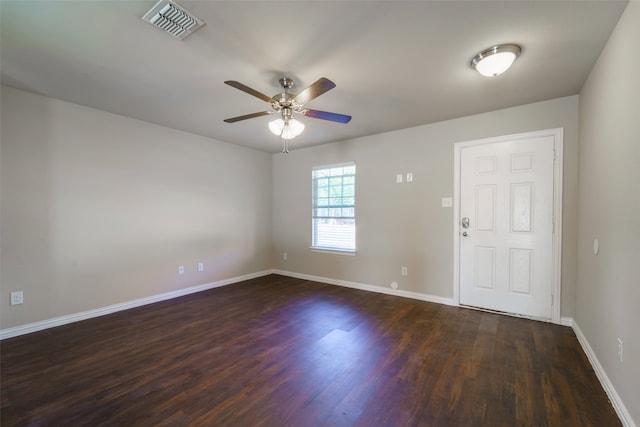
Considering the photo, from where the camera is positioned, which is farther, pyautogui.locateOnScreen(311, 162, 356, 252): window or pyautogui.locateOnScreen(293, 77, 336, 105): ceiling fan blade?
pyautogui.locateOnScreen(311, 162, 356, 252): window

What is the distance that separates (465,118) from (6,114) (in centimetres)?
509

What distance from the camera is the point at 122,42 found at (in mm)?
1939

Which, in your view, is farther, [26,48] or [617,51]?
[26,48]

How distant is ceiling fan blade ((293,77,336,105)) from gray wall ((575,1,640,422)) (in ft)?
5.76

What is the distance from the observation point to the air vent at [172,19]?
5.21 feet

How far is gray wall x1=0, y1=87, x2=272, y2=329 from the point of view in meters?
2.73

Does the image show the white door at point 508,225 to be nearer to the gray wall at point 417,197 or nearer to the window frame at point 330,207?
Result: the gray wall at point 417,197

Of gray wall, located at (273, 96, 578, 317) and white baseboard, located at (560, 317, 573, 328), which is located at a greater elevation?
gray wall, located at (273, 96, 578, 317)

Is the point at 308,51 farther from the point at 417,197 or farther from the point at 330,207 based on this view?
the point at 330,207

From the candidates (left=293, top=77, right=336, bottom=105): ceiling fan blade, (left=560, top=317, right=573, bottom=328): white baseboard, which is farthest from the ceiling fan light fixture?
(left=560, top=317, right=573, bottom=328): white baseboard

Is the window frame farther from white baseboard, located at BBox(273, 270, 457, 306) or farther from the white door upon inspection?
the white door

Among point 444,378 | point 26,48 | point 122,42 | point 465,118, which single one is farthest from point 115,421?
point 465,118

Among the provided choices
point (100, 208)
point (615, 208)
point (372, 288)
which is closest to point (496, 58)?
point (615, 208)

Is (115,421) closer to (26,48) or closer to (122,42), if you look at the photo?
(122,42)
